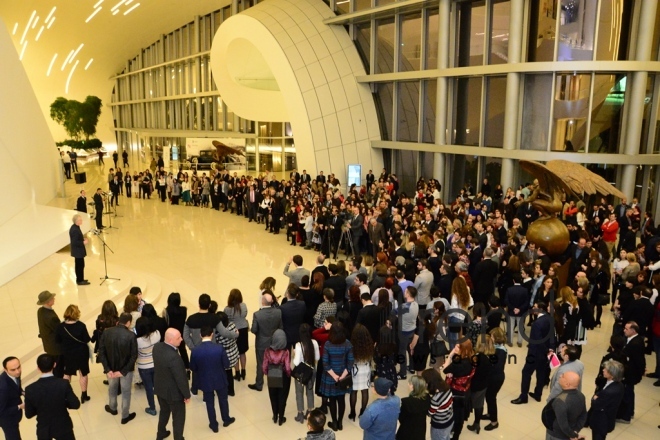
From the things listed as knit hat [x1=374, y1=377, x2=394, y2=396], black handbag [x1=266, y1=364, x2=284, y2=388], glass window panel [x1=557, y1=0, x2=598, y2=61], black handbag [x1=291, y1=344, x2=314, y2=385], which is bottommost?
black handbag [x1=266, y1=364, x2=284, y2=388]

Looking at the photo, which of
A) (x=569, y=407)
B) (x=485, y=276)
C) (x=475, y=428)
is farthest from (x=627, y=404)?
(x=485, y=276)

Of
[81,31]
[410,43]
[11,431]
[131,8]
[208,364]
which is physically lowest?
[11,431]

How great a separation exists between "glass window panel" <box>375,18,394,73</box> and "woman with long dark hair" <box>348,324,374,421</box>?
59.1 ft

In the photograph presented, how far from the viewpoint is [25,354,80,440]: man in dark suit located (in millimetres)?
4973

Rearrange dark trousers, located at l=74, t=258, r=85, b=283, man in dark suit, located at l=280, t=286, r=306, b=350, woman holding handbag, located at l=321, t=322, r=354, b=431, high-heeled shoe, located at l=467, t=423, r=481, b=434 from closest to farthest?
1. woman holding handbag, located at l=321, t=322, r=354, b=431
2. high-heeled shoe, located at l=467, t=423, r=481, b=434
3. man in dark suit, located at l=280, t=286, r=306, b=350
4. dark trousers, located at l=74, t=258, r=85, b=283

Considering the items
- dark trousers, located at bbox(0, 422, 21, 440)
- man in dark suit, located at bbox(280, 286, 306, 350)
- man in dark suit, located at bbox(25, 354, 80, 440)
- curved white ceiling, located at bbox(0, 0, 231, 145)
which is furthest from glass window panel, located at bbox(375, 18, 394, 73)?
dark trousers, located at bbox(0, 422, 21, 440)

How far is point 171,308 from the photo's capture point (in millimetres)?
6848

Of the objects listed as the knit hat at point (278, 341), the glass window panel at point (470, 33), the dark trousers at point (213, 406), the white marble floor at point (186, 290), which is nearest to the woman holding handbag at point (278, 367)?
the knit hat at point (278, 341)

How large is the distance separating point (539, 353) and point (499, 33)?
46.2 ft

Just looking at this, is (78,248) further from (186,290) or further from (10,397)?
(10,397)

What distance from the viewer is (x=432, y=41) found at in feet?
66.3

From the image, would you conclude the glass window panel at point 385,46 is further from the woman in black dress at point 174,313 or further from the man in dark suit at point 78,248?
the woman in black dress at point 174,313

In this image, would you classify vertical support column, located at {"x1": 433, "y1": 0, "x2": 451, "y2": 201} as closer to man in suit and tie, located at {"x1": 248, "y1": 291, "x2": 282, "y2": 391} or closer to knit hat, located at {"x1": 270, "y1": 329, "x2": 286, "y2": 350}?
man in suit and tie, located at {"x1": 248, "y1": 291, "x2": 282, "y2": 391}

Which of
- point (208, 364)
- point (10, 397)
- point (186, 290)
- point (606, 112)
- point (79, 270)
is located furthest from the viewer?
point (606, 112)
